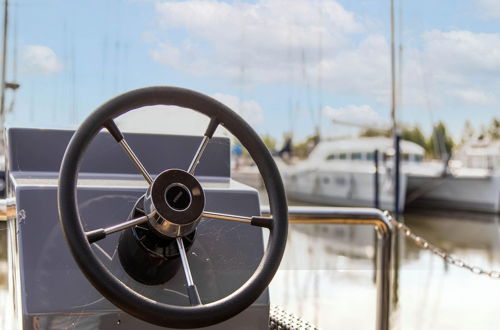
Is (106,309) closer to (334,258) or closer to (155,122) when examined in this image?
(155,122)

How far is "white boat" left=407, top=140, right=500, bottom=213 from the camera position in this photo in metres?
16.0

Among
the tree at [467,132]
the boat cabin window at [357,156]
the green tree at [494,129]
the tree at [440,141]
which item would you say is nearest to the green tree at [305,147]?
the boat cabin window at [357,156]

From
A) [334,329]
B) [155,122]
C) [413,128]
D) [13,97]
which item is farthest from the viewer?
[413,128]

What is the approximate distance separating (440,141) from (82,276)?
17.7 m

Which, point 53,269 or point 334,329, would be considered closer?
point 53,269

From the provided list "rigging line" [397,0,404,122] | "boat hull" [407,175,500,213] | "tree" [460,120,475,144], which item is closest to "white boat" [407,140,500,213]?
"boat hull" [407,175,500,213]

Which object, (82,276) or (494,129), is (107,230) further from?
(494,129)

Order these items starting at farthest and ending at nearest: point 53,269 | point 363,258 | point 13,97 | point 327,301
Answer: point 363,258 → point 327,301 → point 13,97 → point 53,269

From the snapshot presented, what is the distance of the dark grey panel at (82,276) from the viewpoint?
47.8 inches

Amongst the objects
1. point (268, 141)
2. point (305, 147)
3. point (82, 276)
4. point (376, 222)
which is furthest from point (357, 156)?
point (82, 276)

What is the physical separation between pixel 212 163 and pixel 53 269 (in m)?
0.48

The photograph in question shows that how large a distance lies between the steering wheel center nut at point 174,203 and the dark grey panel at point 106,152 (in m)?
0.36

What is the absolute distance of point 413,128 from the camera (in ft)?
61.2

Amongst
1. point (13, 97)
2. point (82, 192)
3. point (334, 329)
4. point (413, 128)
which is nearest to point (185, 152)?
point (82, 192)
